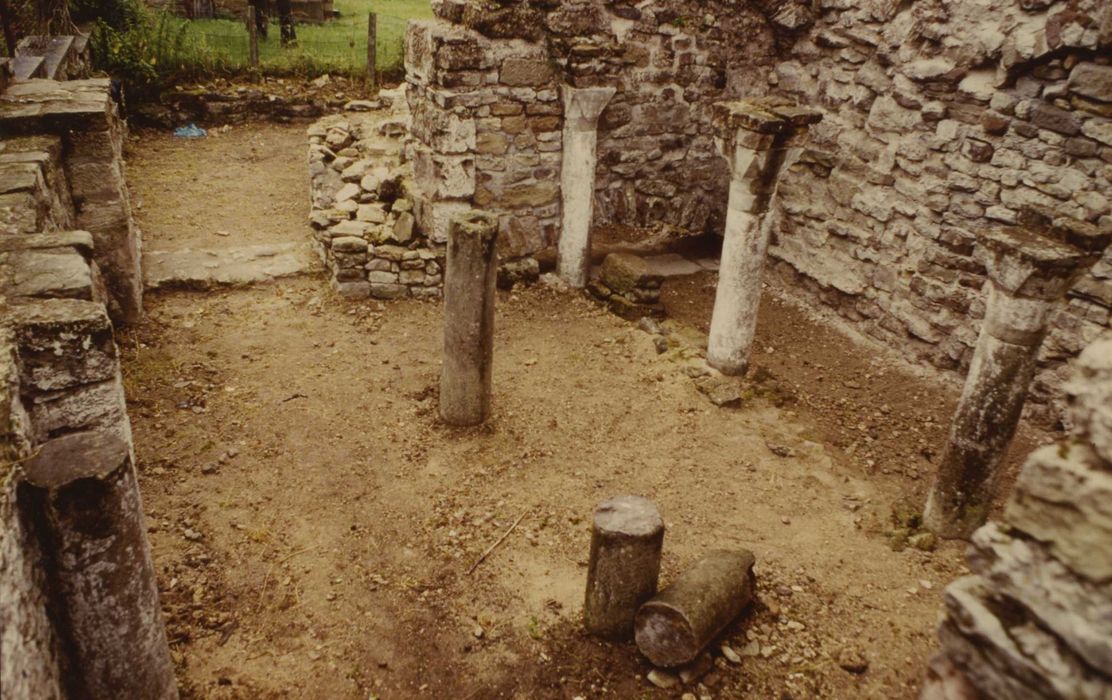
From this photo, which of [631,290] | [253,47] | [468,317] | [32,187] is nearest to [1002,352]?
[468,317]

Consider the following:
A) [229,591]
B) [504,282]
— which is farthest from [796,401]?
[229,591]

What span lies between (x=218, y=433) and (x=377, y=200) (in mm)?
3606

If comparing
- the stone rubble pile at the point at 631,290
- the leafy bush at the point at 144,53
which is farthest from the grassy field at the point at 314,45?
the stone rubble pile at the point at 631,290

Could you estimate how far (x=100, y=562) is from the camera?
9.27 ft

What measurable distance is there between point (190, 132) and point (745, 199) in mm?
9897

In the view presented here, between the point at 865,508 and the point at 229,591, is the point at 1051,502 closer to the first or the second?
the point at 865,508

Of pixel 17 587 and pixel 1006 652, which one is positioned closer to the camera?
pixel 1006 652

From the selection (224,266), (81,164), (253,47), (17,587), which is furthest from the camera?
(253,47)

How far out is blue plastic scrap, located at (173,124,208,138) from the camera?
477 inches

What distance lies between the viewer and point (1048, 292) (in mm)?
4145

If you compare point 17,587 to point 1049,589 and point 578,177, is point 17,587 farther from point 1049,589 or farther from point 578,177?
point 578,177

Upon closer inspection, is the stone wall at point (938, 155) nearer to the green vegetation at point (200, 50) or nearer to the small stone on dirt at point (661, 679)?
the small stone on dirt at point (661, 679)

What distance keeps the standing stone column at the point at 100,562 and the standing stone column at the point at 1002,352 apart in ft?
14.5

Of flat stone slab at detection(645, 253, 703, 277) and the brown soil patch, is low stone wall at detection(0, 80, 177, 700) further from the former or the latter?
flat stone slab at detection(645, 253, 703, 277)
